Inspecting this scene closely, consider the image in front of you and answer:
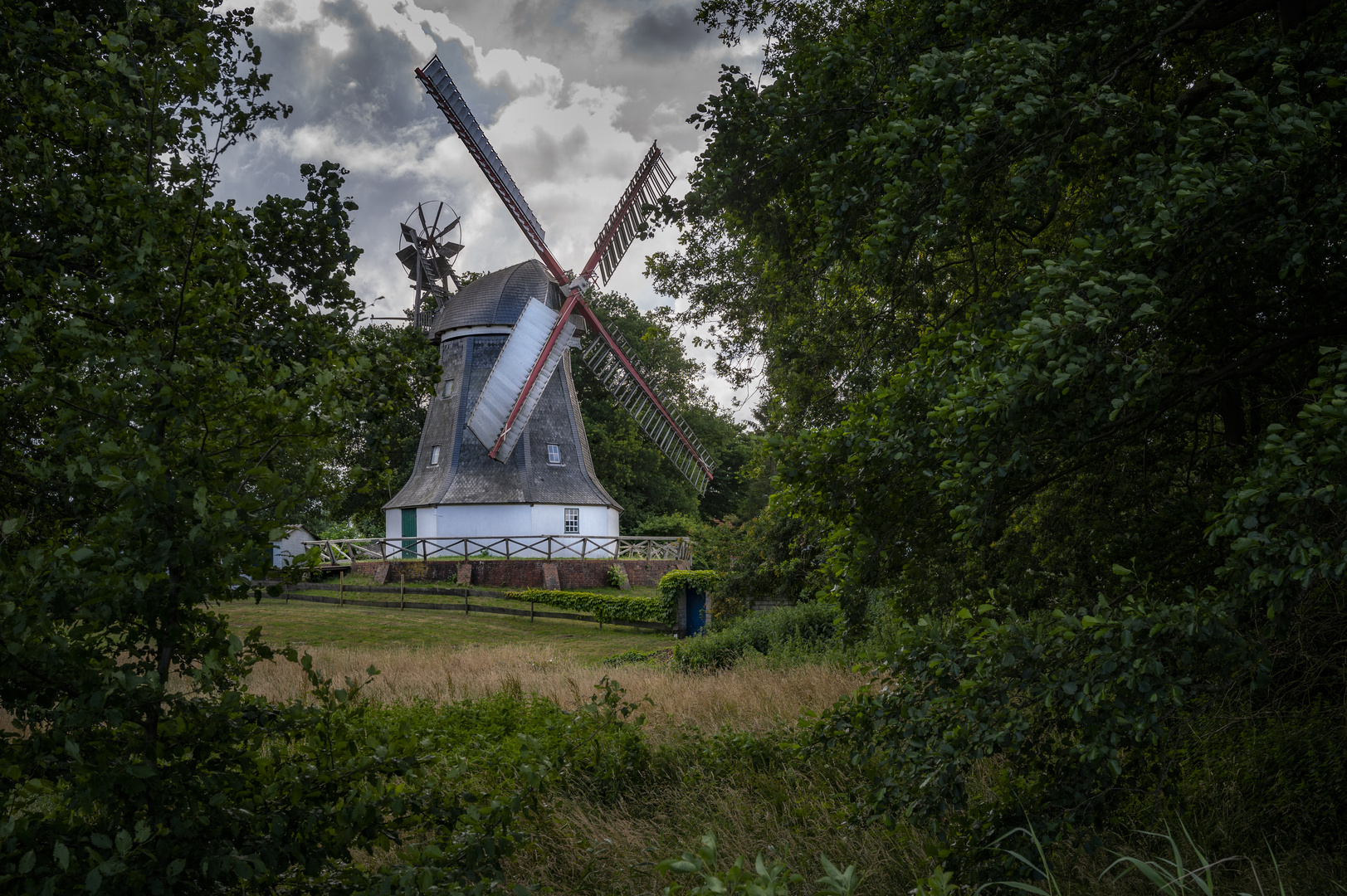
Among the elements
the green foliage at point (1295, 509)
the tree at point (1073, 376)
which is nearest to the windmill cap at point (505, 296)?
the tree at point (1073, 376)

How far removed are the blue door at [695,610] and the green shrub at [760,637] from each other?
3.87 metres

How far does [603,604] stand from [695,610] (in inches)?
122

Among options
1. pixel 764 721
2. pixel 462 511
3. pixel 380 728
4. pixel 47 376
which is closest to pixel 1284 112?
pixel 380 728

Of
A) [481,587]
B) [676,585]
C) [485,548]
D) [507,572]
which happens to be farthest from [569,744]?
[485,548]

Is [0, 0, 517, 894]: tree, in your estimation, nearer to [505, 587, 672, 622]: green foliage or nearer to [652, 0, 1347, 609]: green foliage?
[652, 0, 1347, 609]: green foliage

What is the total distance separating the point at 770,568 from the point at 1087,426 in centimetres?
564

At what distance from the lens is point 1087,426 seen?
11.1 ft

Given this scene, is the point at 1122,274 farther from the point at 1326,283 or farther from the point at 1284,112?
the point at 1326,283

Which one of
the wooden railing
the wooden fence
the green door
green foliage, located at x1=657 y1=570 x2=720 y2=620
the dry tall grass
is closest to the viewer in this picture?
the dry tall grass

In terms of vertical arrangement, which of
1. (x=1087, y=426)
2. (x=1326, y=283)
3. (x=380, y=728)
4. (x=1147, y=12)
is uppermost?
(x=1147, y=12)

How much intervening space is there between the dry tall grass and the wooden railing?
1225cm

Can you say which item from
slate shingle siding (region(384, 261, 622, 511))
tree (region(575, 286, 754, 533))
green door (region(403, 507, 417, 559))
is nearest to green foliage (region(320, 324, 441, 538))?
slate shingle siding (region(384, 261, 622, 511))

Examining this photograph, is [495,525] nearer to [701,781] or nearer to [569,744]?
[569,744]

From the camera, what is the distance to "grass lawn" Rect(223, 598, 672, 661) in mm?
17031
